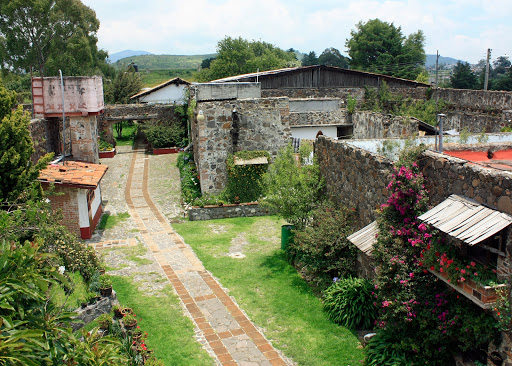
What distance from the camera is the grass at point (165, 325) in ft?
28.7

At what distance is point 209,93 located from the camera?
1952 centimetres

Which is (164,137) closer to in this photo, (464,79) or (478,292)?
(478,292)

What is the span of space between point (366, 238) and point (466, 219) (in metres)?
3.10

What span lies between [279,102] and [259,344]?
39.0ft

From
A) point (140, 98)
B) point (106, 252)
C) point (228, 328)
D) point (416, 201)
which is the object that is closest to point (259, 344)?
point (228, 328)

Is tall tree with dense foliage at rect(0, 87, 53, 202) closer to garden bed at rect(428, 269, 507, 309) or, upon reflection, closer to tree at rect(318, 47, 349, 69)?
garden bed at rect(428, 269, 507, 309)

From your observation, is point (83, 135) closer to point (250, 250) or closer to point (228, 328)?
point (250, 250)

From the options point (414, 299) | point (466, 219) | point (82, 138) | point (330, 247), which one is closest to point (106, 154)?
point (82, 138)

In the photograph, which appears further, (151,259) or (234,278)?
(151,259)

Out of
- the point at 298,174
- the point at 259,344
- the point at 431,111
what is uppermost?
the point at 431,111

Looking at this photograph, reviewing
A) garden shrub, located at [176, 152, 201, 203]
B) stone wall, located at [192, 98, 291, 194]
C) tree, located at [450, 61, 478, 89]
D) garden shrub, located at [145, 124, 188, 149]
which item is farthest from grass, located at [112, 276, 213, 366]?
tree, located at [450, 61, 478, 89]

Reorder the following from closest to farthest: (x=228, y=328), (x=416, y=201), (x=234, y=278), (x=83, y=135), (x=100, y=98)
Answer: (x=416, y=201) → (x=228, y=328) → (x=234, y=278) → (x=83, y=135) → (x=100, y=98)

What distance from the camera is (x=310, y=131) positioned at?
24344 mm

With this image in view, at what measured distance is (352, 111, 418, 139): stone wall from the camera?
17.3 meters
